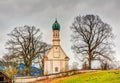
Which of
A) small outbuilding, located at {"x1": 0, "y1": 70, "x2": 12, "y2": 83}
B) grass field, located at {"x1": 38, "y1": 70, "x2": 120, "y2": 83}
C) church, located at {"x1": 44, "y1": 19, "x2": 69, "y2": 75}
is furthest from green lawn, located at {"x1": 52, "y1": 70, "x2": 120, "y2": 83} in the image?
church, located at {"x1": 44, "y1": 19, "x2": 69, "y2": 75}

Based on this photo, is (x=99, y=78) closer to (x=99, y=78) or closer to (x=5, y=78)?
(x=99, y=78)

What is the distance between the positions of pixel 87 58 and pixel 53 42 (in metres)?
15.4

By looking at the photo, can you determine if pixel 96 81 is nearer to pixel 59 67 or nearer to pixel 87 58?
pixel 87 58

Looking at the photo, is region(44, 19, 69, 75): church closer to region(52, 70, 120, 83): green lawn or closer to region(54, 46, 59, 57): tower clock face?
region(54, 46, 59, 57): tower clock face

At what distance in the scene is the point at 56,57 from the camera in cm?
7781

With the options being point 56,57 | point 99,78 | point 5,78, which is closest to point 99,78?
point 99,78

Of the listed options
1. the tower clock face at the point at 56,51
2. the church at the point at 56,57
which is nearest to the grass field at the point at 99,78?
the church at the point at 56,57

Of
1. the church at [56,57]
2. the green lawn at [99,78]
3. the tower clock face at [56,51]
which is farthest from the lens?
the tower clock face at [56,51]

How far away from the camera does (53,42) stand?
7769cm

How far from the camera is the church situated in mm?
76625

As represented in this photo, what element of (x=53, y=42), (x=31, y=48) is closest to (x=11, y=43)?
(x=31, y=48)

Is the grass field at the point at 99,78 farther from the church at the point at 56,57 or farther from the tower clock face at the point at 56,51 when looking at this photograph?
the tower clock face at the point at 56,51

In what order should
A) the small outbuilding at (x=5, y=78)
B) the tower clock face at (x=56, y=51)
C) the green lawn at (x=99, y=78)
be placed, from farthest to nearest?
the tower clock face at (x=56, y=51) < the small outbuilding at (x=5, y=78) < the green lawn at (x=99, y=78)

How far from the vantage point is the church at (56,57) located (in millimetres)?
76625
